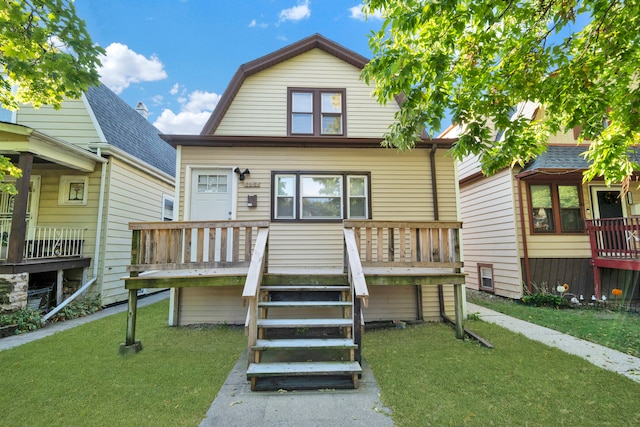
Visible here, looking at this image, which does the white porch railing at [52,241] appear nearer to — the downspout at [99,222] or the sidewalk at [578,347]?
the downspout at [99,222]

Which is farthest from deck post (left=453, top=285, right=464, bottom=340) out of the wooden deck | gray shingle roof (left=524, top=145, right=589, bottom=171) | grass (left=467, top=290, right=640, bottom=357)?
the wooden deck

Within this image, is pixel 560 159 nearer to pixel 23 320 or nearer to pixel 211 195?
pixel 211 195

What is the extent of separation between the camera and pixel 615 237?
681 centimetres

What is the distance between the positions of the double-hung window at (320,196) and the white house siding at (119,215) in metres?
4.65

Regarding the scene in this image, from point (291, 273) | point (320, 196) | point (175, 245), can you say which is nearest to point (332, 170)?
point (320, 196)

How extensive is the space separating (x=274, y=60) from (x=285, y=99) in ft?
2.97

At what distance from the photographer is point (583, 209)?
296 inches

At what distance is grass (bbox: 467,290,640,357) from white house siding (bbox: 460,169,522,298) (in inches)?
28.6

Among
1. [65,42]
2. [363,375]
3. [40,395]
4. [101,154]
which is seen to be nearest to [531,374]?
[363,375]

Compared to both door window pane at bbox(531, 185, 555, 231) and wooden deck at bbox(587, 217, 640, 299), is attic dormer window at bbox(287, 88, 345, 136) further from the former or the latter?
wooden deck at bbox(587, 217, 640, 299)

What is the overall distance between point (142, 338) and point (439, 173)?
6248 millimetres

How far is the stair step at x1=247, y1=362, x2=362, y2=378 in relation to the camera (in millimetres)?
3094

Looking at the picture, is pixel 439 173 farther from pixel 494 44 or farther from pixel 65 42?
pixel 65 42

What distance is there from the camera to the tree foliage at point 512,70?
3637 millimetres
